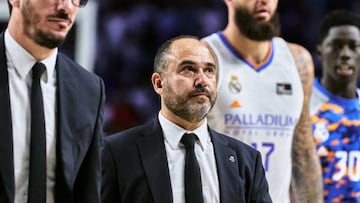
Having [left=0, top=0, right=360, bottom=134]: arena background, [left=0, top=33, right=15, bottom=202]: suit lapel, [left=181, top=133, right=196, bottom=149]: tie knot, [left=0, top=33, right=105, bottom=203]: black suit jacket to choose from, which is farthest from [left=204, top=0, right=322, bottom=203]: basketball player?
[left=0, top=0, right=360, bottom=134]: arena background

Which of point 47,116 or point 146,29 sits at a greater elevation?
point 47,116

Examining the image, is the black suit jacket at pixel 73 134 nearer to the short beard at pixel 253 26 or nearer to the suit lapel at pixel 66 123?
the suit lapel at pixel 66 123

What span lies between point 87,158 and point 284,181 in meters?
1.25

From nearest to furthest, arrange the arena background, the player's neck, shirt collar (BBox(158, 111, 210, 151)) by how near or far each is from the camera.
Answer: shirt collar (BBox(158, 111, 210, 151)), the player's neck, the arena background

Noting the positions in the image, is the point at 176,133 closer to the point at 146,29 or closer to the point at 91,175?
the point at 91,175

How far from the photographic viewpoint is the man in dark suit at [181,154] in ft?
10.7

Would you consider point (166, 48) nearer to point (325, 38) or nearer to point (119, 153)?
point (119, 153)

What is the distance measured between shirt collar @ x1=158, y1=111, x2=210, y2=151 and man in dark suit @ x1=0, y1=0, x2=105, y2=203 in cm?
24

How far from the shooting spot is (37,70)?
10.5ft

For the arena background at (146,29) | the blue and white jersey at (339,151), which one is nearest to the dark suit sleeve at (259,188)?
the blue and white jersey at (339,151)

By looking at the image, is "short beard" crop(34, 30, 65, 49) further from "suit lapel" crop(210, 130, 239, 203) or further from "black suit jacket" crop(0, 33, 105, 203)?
"suit lapel" crop(210, 130, 239, 203)

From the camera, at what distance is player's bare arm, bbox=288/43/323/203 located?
4387mm

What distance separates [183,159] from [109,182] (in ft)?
0.88

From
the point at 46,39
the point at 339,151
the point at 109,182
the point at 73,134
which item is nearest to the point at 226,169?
the point at 109,182
